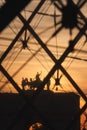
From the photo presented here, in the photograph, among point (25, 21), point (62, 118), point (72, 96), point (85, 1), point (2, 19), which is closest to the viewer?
point (2, 19)

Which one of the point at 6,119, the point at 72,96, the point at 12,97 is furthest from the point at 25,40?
the point at 72,96

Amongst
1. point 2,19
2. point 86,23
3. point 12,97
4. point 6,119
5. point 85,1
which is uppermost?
point 12,97

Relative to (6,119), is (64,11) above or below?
below

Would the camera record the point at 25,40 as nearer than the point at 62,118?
Yes

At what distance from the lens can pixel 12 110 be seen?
16.0 metres

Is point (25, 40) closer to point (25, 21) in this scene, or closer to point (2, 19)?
point (25, 21)

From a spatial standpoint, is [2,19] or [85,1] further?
[85,1]

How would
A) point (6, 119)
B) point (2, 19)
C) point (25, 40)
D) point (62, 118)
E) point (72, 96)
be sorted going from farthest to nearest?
point (72, 96) → point (62, 118) → point (6, 119) → point (25, 40) → point (2, 19)

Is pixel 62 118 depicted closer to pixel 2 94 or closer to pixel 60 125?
pixel 60 125

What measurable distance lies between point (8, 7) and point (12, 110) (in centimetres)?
1005

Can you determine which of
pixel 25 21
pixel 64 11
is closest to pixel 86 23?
pixel 64 11

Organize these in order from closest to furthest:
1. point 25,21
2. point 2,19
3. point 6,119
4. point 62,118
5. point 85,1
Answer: point 2,19 < point 25,21 < point 85,1 < point 6,119 < point 62,118

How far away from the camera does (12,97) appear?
16.6 m

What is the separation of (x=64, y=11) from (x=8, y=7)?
1220mm
